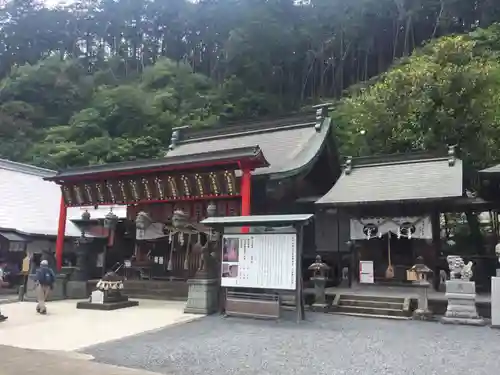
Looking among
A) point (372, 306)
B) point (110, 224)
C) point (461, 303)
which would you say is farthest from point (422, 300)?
point (110, 224)

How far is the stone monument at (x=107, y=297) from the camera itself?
1357 centimetres

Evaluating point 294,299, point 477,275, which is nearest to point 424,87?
point 477,275

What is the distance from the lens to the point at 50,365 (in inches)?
277

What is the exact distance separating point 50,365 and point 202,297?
19.0 feet

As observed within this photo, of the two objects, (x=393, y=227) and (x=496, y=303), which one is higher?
(x=393, y=227)

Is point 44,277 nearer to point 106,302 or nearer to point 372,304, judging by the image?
point 106,302

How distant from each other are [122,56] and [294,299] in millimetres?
51908

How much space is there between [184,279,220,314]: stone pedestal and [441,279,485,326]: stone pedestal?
5.99 meters

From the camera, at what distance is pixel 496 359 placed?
7.64 metres

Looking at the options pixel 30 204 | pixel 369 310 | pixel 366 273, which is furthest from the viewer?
pixel 30 204

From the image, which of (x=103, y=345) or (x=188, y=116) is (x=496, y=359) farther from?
(x=188, y=116)

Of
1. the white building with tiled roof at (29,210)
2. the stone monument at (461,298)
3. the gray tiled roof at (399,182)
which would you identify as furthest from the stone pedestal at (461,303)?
the white building with tiled roof at (29,210)

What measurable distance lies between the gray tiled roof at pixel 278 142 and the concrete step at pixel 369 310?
491cm

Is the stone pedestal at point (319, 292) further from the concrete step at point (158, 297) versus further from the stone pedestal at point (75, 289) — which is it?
the stone pedestal at point (75, 289)
